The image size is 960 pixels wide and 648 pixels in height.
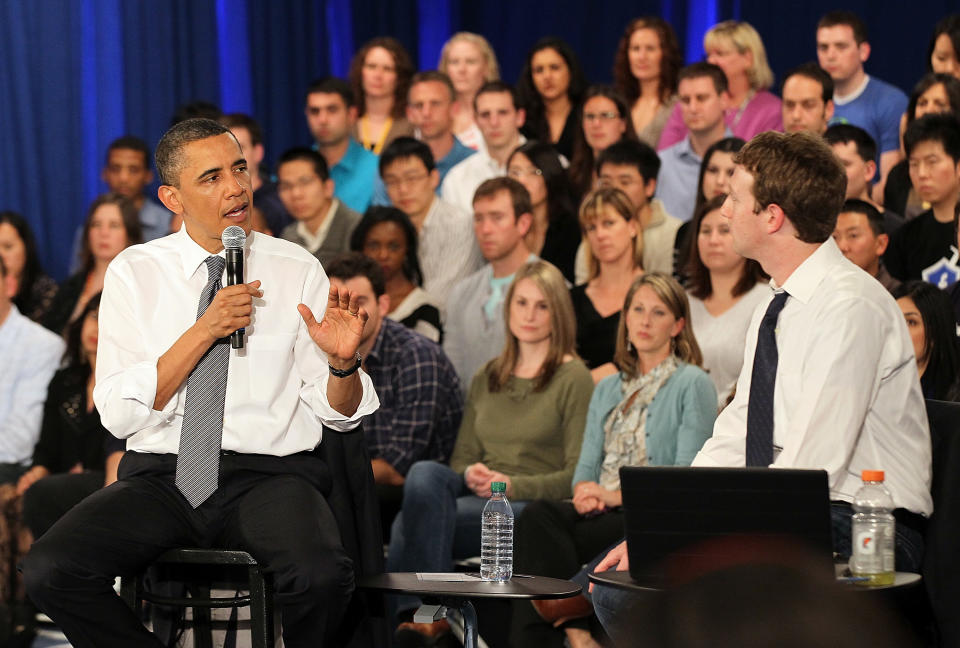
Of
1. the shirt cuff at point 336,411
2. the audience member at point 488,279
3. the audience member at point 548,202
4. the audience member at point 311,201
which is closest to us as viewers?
the shirt cuff at point 336,411

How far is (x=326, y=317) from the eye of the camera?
2.98 m

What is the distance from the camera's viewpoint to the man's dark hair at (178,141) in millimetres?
3057

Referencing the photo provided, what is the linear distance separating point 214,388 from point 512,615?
1472 mm

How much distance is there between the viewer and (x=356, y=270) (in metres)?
4.60

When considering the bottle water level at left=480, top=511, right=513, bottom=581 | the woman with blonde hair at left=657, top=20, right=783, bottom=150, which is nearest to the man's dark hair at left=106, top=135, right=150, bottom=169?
the woman with blonde hair at left=657, top=20, right=783, bottom=150

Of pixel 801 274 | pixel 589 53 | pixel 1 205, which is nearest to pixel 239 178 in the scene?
pixel 801 274

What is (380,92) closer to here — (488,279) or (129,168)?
(129,168)

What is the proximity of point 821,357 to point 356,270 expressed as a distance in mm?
2226

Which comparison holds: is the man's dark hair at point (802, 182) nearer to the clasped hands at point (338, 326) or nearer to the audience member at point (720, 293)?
the clasped hands at point (338, 326)

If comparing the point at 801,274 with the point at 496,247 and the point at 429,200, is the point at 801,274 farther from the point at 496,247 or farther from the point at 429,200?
the point at 429,200

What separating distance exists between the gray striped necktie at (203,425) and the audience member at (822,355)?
47.9 inches

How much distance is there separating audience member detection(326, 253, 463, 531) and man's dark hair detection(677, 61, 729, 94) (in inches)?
75.5

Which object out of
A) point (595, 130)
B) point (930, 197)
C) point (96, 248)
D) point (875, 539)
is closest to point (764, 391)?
point (875, 539)

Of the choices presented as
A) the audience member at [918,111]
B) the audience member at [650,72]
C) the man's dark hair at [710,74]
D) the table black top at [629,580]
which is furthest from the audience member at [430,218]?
the table black top at [629,580]
